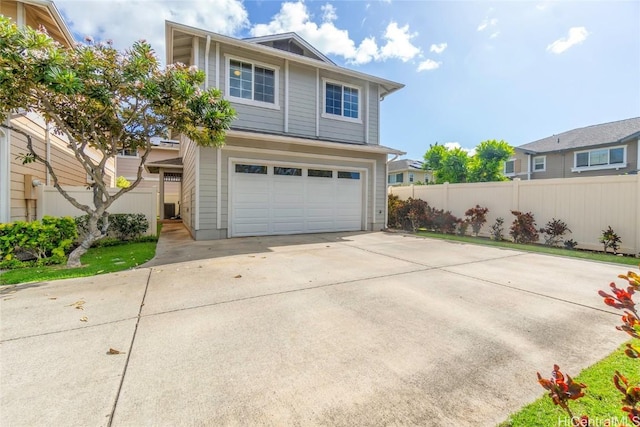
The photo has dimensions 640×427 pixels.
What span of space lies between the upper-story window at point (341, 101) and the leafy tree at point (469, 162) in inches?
436

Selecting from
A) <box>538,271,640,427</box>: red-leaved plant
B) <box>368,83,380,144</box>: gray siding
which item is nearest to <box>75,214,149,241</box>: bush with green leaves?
<box>368,83,380,144</box>: gray siding

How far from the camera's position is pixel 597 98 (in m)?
12.2

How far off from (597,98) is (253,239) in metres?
15.5

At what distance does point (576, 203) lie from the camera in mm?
7914

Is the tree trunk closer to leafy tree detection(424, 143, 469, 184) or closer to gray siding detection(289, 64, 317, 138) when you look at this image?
gray siding detection(289, 64, 317, 138)

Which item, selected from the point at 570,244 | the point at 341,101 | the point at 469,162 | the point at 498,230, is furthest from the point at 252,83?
the point at 469,162

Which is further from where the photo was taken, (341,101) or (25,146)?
(341,101)

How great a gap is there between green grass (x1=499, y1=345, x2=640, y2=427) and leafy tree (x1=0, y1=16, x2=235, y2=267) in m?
Result: 7.05

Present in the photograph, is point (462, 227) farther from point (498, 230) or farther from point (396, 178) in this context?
point (396, 178)

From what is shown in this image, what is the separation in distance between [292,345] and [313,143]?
7.94 m

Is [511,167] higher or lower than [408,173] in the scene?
lower

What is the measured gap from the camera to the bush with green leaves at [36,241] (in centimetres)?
552

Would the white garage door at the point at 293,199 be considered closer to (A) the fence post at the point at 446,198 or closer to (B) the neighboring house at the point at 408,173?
(A) the fence post at the point at 446,198

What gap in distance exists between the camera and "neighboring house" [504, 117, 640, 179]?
742 inches
